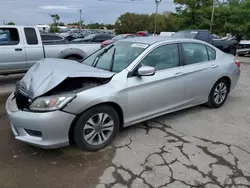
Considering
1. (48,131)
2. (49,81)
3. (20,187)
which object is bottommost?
(20,187)

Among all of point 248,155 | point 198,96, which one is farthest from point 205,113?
point 248,155

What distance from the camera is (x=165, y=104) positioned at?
3822 millimetres

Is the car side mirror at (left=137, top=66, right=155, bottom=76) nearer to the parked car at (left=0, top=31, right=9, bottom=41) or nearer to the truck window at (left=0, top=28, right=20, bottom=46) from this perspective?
the truck window at (left=0, top=28, right=20, bottom=46)

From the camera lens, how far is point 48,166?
9.45 feet

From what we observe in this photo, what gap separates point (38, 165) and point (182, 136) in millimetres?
2156

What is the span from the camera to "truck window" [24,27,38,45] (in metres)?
6.73

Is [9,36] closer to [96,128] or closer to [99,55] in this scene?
[99,55]

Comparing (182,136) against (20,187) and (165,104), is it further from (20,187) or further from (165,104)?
(20,187)

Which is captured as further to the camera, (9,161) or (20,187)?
(9,161)

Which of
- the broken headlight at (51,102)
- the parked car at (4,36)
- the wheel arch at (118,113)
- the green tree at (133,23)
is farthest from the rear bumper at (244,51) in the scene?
the green tree at (133,23)

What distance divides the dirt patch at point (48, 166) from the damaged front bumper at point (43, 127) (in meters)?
0.26

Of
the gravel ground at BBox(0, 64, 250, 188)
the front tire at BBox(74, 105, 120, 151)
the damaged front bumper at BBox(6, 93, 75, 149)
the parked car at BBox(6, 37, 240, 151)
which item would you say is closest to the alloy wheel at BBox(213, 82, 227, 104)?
the parked car at BBox(6, 37, 240, 151)

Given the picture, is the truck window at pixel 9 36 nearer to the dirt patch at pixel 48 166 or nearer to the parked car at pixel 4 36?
the parked car at pixel 4 36

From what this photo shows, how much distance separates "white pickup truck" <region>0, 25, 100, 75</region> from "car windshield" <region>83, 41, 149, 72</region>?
3.28 m
